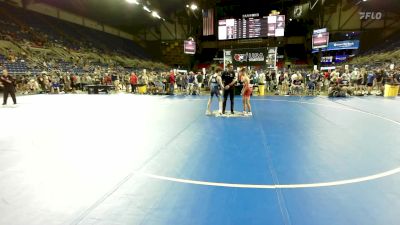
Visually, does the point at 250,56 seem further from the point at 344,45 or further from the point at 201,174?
the point at 344,45

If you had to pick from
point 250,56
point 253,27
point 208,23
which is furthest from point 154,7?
point 250,56

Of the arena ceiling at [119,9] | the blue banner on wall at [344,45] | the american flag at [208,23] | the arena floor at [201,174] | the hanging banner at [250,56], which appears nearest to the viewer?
the arena floor at [201,174]

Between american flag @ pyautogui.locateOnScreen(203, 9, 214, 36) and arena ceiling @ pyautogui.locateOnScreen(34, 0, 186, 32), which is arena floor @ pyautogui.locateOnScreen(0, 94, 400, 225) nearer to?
arena ceiling @ pyautogui.locateOnScreen(34, 0, 186, 32)

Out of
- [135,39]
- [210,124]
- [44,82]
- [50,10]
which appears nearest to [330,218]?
[210,124]

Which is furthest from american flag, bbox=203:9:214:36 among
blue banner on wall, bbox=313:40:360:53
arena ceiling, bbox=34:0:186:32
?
blue banner on wall, bbox=313:40:360:53

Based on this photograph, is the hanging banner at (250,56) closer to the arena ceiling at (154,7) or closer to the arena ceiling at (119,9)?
the arena ceiling at (119,9)

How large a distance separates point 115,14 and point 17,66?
1694cm

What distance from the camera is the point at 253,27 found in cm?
2747

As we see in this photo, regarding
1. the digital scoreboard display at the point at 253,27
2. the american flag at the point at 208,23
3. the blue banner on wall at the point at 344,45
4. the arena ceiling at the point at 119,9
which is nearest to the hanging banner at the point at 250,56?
the digital scoreboard display at the point at 253,27

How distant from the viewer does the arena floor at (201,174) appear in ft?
10.2

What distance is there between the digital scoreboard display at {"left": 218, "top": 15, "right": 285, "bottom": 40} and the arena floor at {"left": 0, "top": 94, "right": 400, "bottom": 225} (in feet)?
68.6

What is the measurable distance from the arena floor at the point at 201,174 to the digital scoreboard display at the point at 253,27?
68.6 ft

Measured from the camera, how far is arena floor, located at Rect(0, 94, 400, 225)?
10.2 feet

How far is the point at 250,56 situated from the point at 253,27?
33.8 ft
